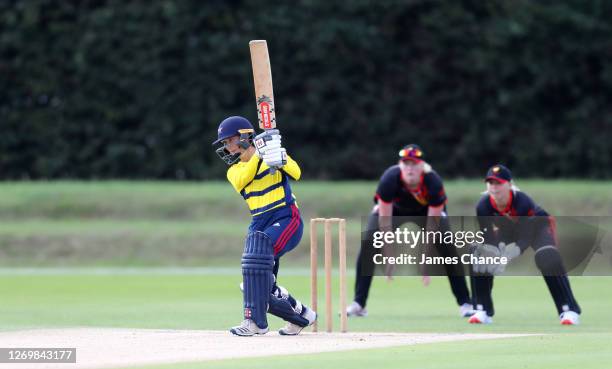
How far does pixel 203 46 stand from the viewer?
25.9m

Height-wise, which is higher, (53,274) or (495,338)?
(53,274)

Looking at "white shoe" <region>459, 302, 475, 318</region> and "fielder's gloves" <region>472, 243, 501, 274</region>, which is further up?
"fielder's gloves" <region>472, 243, 501, 274</region>

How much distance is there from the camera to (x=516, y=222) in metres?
10.2

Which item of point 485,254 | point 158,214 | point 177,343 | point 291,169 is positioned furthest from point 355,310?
point 158,214

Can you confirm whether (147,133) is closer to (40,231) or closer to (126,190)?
(126,190)

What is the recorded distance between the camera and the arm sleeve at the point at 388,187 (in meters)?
11.0

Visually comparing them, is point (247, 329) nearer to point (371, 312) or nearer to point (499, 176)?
point (499, 176)

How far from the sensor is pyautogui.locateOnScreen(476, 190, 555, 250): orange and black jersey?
33.6 feet

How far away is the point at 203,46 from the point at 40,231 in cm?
724

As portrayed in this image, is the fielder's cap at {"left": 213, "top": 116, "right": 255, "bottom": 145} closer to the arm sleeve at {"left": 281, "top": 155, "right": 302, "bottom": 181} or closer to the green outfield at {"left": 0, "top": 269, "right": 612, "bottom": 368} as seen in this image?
the arm sleeve at {"left": 281, "top": 155, "right": 302, "bottom": 181}

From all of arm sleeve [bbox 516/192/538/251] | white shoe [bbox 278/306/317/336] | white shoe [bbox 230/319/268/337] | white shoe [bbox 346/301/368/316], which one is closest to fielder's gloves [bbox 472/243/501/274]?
arm sleeve [bbox 516/192/538/251]

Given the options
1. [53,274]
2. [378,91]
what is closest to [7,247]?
[53,274]

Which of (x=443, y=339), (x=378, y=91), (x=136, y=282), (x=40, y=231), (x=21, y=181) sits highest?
(x=378, y=91)

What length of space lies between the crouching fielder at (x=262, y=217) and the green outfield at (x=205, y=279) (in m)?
0.43
